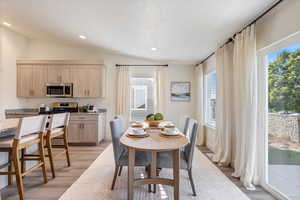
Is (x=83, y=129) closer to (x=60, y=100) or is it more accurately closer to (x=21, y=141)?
(x=60, y=100)

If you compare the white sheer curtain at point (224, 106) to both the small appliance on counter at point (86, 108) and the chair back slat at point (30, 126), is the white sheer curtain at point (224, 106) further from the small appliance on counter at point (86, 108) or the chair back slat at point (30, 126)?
the small appliance on counter at point (86, 108)

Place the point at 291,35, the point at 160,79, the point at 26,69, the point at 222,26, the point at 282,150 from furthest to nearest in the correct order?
the point at 160,79 → the point at 26,69 → the point at 222,26 → the point at 282,150 → the point at 291,35

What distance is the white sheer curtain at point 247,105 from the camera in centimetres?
229

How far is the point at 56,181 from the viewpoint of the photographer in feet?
8.18

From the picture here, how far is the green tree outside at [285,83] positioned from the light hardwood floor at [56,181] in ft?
9.89

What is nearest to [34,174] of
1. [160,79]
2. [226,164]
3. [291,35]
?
[226,164]

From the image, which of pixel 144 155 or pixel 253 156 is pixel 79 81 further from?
pixel 253 156

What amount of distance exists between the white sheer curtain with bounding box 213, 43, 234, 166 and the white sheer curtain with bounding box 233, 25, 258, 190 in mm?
403

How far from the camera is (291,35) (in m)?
1.81

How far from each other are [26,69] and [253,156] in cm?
558

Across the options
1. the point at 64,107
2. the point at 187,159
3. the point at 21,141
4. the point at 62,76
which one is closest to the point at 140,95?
the point at 64,107

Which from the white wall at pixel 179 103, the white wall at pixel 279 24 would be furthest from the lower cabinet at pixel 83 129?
the white wall at pixel 279 24

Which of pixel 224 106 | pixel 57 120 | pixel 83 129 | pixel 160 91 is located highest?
pixel 160 91

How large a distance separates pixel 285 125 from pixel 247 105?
496mm
